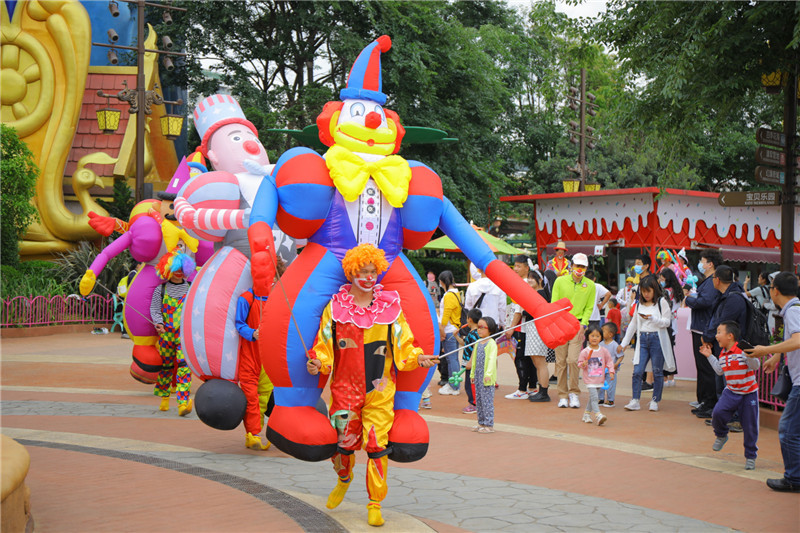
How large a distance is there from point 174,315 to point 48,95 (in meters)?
14.2

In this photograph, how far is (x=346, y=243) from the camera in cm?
538

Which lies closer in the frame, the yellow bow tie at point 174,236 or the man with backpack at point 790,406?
the man with backpack at point 790,406

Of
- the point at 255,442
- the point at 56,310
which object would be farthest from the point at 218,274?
the point at 56,310

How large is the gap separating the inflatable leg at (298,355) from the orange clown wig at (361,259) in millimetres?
237

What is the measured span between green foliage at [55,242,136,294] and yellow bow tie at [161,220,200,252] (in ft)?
32.7

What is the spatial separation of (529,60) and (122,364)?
2704 cm

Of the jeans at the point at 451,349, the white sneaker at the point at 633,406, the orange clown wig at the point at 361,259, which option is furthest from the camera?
the jeans at the point at 451,349

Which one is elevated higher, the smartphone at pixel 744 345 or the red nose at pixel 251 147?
the red nose at pixel 251 147

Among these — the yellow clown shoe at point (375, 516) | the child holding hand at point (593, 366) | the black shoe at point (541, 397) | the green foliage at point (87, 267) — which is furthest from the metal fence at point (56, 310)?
the yellow clown shoe at point (375, 516)

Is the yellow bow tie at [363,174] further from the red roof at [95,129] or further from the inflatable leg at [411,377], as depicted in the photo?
the red roof at [95,129]

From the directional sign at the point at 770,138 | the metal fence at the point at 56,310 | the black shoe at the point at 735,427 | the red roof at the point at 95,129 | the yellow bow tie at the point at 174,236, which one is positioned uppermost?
the red roof at the point at 95,129

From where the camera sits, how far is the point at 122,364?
44.6 ft

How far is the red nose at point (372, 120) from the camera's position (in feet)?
18.2

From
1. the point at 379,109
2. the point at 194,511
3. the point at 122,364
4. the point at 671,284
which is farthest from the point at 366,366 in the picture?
the point at 122,364
